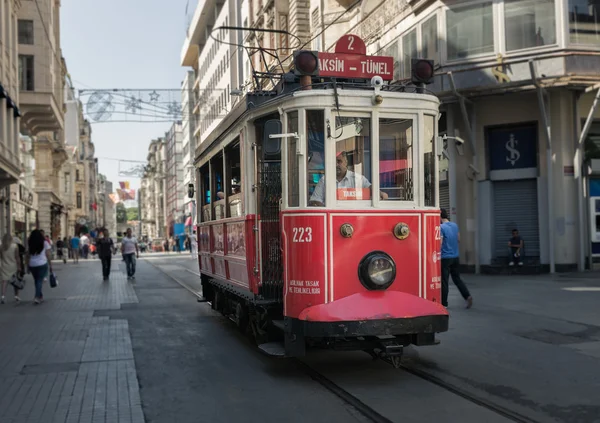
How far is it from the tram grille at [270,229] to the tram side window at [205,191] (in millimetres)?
3671

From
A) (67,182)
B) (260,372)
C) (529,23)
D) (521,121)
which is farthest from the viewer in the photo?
(67,182)

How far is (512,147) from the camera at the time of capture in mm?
21266

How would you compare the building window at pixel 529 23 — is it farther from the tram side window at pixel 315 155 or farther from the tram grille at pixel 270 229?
the tram side window at pixel 315 155

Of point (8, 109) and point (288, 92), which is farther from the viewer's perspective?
point (8, 109)

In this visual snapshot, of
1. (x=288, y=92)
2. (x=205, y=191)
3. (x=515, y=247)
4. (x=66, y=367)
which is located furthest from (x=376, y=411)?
(x=515, y=247)

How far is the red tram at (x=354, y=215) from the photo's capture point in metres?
6.77

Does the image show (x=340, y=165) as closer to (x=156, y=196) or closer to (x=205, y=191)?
(x=205, y=191)

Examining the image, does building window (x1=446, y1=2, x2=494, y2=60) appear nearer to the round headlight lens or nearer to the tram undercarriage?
the tram undercarriage

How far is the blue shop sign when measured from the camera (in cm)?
2100

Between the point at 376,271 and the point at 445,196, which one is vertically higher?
the point at 445,196

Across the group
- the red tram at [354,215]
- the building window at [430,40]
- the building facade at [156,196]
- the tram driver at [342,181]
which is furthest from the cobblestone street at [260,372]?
the building facade at [156,196]

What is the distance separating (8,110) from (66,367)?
78.9 feet

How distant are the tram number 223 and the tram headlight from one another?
603 mm

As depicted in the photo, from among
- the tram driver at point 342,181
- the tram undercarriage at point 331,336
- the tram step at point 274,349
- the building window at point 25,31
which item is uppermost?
the building window at point 25,31
